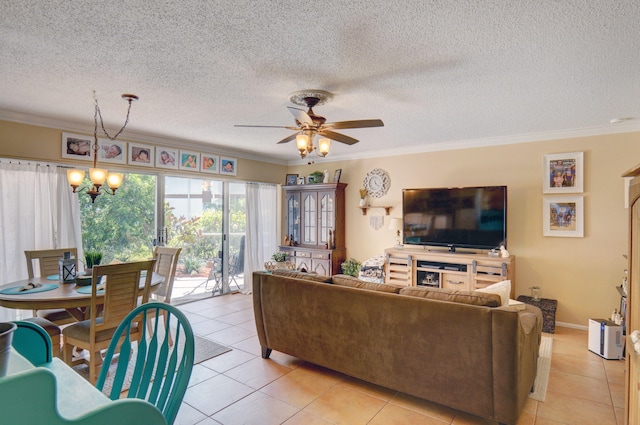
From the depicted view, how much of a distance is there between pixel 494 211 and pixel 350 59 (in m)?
3.20

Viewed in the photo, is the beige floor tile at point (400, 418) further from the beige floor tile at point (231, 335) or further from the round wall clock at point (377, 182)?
the round wall clock at point (377, 182)

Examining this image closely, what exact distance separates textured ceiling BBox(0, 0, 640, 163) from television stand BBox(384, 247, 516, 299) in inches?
68.4

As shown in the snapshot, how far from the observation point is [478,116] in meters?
3.79

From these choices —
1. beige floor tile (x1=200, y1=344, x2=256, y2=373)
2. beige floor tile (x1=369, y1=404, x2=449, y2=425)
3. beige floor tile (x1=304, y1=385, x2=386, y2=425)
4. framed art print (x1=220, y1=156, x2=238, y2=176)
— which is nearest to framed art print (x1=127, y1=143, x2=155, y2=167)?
framed art print (x1=220, y1=156, x2=238, y2=176)

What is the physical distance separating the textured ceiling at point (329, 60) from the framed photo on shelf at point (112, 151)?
372 mm

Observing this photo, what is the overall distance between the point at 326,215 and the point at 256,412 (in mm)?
3984

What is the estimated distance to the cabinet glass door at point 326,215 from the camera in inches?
240

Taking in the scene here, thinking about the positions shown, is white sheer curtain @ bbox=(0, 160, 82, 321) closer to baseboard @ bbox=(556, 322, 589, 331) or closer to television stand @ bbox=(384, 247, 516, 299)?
television stand @ bbox=(384, 247, 516, 299)

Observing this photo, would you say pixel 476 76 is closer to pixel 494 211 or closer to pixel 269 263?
pixel 494 211

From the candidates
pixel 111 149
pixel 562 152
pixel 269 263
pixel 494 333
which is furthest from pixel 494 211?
pixel 111 149

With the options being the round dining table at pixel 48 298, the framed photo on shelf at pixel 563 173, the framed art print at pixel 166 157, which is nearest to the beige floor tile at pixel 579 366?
the framed photo on shelf at pixel 563 173

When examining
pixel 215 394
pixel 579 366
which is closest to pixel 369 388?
pixel 215 394

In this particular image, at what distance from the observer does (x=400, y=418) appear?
7.96 feet

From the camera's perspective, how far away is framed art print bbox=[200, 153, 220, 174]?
554 cm
